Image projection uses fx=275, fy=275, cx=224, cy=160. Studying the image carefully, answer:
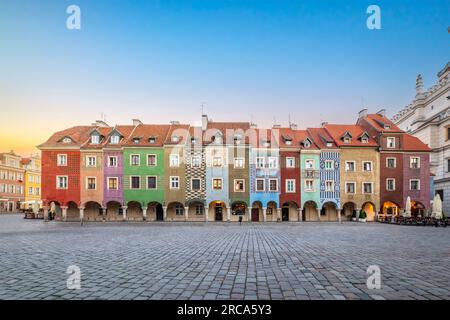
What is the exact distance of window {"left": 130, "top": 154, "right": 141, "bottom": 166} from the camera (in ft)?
108

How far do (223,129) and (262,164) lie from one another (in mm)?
6910

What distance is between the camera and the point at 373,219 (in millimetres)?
33594

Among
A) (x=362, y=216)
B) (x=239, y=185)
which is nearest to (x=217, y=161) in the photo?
(x=239, y=185)

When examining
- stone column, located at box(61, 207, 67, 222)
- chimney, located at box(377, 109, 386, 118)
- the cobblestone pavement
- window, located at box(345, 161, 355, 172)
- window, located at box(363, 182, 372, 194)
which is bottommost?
stone column, located at box(61, 207, 67, 222)

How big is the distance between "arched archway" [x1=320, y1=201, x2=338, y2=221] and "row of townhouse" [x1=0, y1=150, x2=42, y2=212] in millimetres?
58484

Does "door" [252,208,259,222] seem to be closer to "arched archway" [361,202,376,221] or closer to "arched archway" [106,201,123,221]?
"arched archway" [361,202,376,221]

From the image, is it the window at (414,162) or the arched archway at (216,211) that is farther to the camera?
the arched archway at (216,211)

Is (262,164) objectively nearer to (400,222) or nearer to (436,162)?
(400,222)

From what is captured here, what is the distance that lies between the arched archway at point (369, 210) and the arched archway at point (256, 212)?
12.9 meters

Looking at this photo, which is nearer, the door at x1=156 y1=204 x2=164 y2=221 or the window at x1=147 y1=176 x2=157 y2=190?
the window at x1=147 y1=176 x2=157 y2=190

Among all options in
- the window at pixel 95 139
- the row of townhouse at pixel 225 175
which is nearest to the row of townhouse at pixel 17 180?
the row of townhouse at pixel 225 175

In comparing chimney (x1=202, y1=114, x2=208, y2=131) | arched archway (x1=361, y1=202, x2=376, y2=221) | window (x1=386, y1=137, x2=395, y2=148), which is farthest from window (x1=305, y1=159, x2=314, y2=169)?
chimney (x1=202, y1=114, x2=208, y2=131)

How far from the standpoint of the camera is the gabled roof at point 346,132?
33.4 meters

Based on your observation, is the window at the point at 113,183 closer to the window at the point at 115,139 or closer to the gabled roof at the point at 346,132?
the window at the point at 115,139
